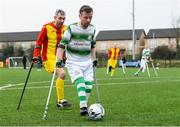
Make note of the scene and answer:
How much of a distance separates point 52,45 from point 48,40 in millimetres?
160

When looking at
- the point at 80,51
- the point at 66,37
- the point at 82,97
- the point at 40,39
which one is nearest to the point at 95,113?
the point at 82,97

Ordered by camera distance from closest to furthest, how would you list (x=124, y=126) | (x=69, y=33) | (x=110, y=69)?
1. (x=124, y=126)
2. (x=69, y=33)
3. (x=110, y=69)

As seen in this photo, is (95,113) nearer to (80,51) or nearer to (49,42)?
(80,51)

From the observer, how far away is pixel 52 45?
40.2 ft

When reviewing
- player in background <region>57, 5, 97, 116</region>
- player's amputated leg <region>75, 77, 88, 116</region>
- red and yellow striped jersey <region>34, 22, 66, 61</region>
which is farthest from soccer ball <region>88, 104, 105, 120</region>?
red and yellow striped jersey <region>34, 22, 66, 61</region>

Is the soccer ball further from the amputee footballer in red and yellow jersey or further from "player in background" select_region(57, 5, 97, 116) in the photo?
the amputee footballer in red and yellow jersey

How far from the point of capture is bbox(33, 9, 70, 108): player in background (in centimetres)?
1170

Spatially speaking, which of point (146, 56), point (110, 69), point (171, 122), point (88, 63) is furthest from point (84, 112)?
point (110, 69)

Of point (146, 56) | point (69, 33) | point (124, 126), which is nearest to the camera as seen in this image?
point (124, 126)

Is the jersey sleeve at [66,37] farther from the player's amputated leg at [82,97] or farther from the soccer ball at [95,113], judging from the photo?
the soccer ball at [95,113]

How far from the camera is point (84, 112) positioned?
9.63 meters

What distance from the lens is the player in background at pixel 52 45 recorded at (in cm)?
1170

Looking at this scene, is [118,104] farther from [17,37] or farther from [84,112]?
[17,37]

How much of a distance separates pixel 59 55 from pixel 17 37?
16191 centimetres
